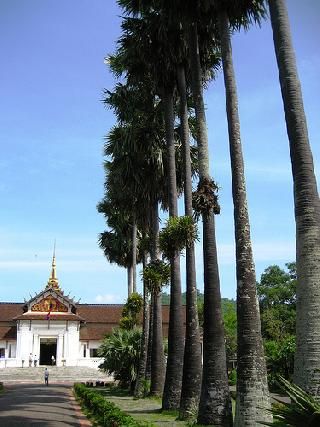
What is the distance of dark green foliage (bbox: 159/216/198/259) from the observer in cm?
1639

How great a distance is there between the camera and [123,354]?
2994cm

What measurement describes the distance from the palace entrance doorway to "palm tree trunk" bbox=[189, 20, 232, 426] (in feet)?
177

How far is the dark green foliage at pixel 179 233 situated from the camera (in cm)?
1639

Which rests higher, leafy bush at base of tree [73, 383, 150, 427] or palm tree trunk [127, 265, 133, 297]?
palm tree trunk [127, 265, 133, 297]

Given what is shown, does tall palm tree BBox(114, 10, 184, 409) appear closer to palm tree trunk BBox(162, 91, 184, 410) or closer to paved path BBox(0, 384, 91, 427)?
palm tree trunk BBox(162, 91, 184, 410)

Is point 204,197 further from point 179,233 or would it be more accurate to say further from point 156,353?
point 156,353

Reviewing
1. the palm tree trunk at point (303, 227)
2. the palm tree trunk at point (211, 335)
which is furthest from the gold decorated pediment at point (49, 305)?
the palm tree trunk at point (303, 227)

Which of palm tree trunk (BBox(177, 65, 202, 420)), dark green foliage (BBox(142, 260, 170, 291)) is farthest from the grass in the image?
dark green foliage (BBox(142, 260, 170, 291))

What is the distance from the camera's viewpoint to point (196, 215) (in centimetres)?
1509

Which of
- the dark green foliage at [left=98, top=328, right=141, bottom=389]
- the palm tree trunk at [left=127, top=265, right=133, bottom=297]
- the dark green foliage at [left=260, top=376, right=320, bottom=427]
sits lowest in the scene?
the dark green foliage at [left=260, top=376, right=320, bottom=427]

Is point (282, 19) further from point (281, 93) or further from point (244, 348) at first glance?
point (244, 348)

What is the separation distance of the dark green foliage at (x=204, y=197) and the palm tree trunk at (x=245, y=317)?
92.9 inches

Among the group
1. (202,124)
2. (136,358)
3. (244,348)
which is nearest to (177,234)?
(202,124)

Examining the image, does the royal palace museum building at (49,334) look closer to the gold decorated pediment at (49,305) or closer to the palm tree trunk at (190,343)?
the gold decorated pediment at (49,305)
